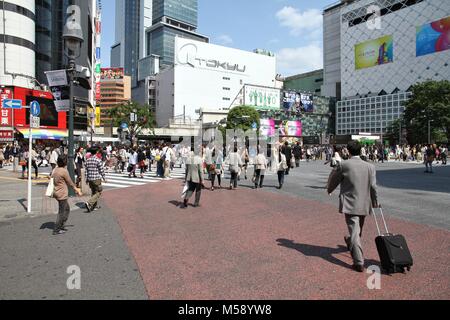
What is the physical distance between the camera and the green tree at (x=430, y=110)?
48375mm

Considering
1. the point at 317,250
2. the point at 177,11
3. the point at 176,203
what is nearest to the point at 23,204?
the point at 176,203

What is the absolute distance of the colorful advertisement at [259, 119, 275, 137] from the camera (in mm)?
65537

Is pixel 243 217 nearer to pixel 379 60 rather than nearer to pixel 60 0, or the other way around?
pixel 60 0

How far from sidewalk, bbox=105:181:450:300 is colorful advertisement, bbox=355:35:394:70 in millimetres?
81081

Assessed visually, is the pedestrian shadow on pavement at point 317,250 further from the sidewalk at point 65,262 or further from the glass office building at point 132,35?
the glass office building at point 132,35

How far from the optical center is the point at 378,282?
4012mm

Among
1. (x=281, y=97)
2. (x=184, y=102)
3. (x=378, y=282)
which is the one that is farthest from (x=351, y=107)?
(x=378, y=282)

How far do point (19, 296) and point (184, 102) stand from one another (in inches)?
3674

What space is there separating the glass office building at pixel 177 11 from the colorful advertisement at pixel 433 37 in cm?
10253

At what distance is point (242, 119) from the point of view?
59375mm

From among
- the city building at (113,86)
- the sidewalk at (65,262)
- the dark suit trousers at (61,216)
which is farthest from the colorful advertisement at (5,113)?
the city building at (113,86)

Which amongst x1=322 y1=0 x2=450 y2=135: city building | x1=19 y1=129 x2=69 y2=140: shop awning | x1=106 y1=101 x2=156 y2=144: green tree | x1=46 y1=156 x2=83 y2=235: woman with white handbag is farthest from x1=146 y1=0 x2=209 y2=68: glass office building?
x1=46 y1=156 x2=83 y2=235: woman with white handbag

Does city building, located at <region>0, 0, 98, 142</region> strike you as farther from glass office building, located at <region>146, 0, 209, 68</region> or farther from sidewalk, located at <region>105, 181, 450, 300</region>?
glass office building, located at <region>146, 0, 209, 68</region>
